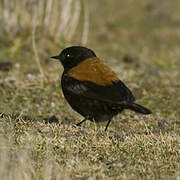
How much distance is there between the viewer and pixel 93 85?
5715mm

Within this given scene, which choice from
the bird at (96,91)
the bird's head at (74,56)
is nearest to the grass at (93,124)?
the bird at (96,91)

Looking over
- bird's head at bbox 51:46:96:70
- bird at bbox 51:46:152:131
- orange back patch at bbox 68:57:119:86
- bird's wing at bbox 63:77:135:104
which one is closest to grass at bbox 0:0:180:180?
bird at bbox 51:46:152:131

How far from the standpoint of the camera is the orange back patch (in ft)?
18.9

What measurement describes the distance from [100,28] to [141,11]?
10.5 ft

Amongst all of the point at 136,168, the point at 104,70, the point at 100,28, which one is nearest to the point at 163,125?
the point at 104,70

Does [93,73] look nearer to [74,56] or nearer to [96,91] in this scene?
[96,91]

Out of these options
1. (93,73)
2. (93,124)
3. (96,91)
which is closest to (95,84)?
(96,91)

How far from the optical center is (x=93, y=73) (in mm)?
5875

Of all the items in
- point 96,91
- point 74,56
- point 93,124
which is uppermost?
point 74,56

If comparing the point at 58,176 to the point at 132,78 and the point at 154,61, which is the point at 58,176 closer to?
the point at 132,78

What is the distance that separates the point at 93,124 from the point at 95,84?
1.63m

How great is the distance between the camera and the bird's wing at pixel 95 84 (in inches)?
A: 220

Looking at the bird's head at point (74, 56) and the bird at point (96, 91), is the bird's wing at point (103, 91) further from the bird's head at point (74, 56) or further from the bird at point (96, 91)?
the bird's head at point (74, 56)

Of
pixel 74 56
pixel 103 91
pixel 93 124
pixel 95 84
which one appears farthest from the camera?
pixel 93 124
